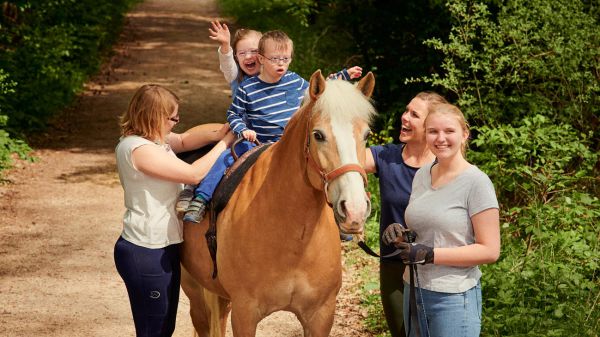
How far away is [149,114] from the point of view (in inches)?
162

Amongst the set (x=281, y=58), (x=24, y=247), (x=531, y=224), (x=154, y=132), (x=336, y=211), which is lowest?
(x=24, y=247)

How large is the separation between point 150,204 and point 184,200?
0.87ft

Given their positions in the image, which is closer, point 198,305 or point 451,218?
point 451,218

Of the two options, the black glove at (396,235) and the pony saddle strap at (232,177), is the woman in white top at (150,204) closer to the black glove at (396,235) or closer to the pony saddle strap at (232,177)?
the pony saddle strap at (232,177)

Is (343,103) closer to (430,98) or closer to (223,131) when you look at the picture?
(430,98)

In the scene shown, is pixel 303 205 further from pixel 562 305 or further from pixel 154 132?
pixel 562 305

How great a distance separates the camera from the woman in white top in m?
4.08

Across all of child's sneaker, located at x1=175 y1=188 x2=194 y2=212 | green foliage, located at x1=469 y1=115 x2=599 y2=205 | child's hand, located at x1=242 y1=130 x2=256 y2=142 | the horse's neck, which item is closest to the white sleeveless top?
child's sneaker, located at x1=175 y1=188 x2=194 y2=212

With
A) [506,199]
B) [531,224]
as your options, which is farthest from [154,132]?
[506,199]

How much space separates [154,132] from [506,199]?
456 centimetres

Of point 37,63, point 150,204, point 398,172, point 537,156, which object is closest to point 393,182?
point 398,172

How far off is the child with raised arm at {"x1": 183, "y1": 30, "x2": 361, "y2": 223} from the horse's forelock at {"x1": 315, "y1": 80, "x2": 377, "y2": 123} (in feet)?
3.25

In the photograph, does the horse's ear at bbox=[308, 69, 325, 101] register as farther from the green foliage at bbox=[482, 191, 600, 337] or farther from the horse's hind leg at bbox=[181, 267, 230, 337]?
the green foliage at bbox=[482, 191, 600, 337]

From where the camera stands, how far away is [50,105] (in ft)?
47.2
